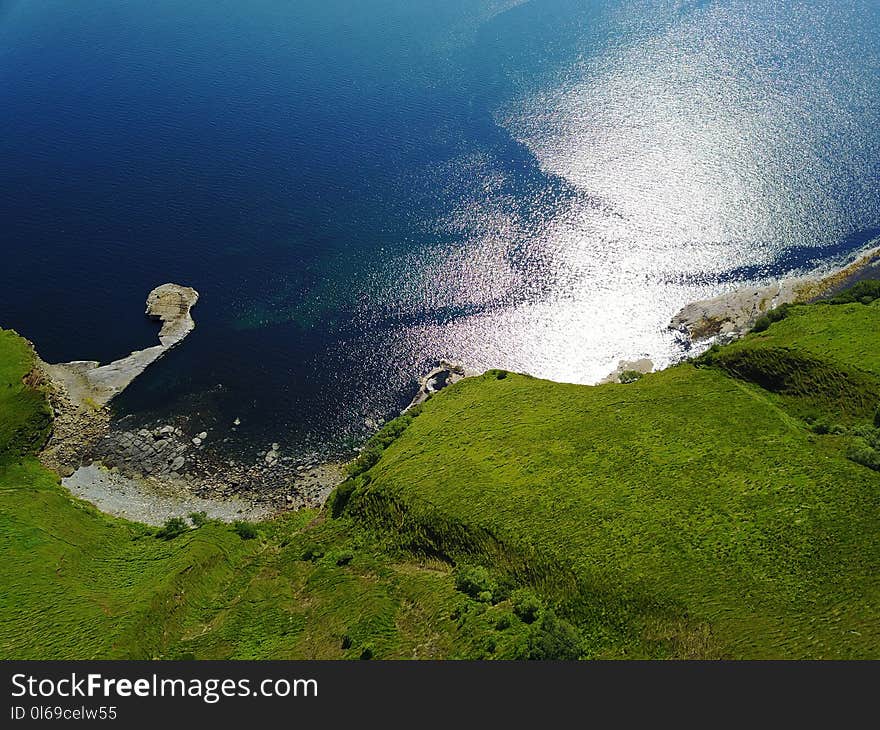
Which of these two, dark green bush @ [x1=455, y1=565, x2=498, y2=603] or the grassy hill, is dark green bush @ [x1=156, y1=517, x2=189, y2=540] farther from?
dark green bush @ [x1=455, y1=565, x2=498, y2=603]

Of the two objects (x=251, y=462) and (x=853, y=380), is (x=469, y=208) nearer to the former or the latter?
(x=251, y=462)

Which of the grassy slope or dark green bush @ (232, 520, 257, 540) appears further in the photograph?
dark green bush @ (232, 520, 257, 540)

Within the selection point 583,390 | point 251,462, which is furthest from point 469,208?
point 251,462

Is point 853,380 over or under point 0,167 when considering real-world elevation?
under

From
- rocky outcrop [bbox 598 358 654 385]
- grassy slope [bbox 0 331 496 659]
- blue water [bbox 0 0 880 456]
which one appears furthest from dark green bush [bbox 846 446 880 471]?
grassy slope [bbox 0 331 496 659]

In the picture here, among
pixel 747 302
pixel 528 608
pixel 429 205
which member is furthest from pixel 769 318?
pixel 429 205

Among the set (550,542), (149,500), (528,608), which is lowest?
(528,608)

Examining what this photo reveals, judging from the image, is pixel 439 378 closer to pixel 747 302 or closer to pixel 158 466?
pixel 158 466
